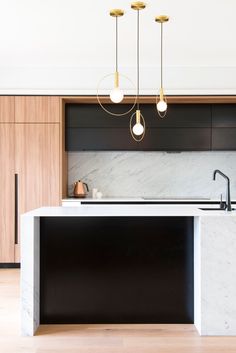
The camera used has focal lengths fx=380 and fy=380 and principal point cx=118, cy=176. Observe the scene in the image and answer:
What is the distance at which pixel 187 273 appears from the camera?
295 cm

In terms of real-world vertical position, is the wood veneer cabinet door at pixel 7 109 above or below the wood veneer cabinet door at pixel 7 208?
above

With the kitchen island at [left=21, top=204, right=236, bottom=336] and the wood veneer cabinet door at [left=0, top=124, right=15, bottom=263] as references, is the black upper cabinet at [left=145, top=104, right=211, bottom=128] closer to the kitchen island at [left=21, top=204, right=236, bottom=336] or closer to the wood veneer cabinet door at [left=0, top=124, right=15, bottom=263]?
the wood veneer cabinet door at [left=0, top=124, right=15, bottom=263]

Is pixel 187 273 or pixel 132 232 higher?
pixel 132 232

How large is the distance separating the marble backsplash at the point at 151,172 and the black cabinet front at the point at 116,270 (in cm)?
253

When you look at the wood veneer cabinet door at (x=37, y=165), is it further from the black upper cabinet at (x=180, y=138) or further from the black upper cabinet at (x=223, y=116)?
the black upper cabinet at (x=223, y=116)

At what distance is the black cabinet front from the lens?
2.92 meters

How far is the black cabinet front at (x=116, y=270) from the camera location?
9.59 feet
